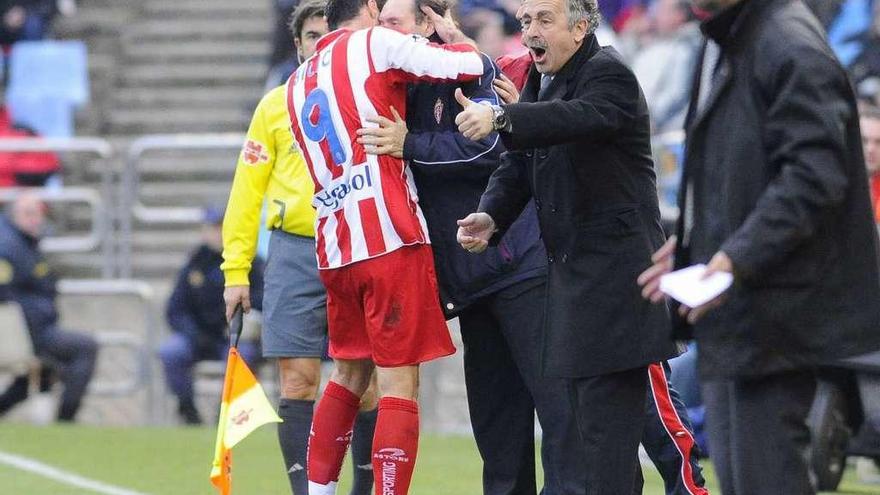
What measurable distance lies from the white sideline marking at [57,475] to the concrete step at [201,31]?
28.2 ft

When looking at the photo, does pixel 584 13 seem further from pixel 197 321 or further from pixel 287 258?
pixel 197 321

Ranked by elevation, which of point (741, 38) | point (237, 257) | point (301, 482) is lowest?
point (301, 482)

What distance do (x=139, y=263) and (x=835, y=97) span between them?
1124 centimetres

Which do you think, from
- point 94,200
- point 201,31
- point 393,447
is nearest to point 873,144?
point 393,447

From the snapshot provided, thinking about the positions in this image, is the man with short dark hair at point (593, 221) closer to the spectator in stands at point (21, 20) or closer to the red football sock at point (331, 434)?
the red football sock at point (331, 434)

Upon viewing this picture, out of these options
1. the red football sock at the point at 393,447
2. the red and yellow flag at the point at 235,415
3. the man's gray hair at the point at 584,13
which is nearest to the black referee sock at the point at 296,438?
the red and yellow flag at the point at 235,415

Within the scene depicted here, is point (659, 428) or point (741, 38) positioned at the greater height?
point (741, 38)

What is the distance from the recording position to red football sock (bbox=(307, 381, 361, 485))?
682 cm

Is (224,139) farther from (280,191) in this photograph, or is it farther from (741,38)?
(741,38)

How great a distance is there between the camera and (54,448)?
1101 centimetres

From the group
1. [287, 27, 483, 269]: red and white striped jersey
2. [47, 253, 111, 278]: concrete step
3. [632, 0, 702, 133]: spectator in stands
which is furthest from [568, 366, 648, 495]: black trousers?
[47, 253, 111, 278]: concrete step

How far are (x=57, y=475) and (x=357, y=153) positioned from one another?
13.1ft

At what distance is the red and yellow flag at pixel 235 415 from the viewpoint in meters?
7.16

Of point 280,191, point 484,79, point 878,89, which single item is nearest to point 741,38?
point 484,79
